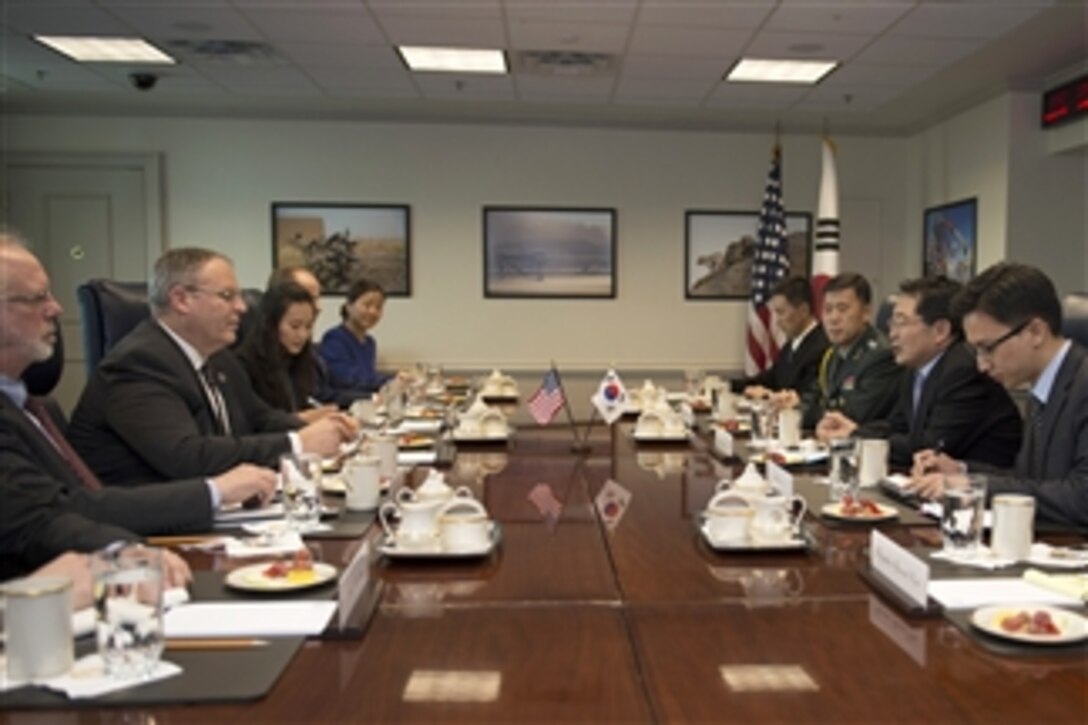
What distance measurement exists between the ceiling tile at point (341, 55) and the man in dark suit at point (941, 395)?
321 cm

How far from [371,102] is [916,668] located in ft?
19.2

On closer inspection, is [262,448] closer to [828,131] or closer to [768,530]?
[768,530]

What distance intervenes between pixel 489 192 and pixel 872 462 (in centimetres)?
502

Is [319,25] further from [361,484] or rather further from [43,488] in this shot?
[43,488]

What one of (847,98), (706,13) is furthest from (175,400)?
(847,98)

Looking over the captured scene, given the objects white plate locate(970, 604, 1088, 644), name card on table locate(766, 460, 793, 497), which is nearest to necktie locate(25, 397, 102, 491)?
name card on table locate(766, 460, 793, 497)

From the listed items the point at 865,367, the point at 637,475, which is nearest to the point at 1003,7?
the point at 865,367

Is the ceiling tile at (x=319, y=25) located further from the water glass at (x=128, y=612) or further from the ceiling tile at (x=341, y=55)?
the water glass at (x=128, y=612)

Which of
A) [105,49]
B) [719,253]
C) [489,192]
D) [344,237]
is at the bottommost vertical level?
[719,253]

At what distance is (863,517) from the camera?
173cm

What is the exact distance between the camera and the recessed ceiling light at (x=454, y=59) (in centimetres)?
479

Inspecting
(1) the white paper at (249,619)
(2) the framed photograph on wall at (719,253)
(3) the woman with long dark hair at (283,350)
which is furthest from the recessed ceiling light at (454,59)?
(1) the white paper at (249,619)

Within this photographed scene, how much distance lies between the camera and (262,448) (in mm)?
2191

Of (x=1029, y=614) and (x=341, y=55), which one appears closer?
(x=1029, y=614)
